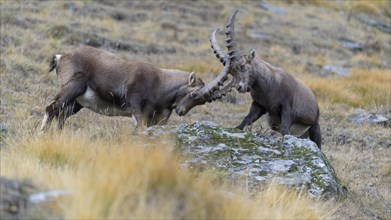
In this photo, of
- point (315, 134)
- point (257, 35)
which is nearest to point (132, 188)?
point (315, 134)

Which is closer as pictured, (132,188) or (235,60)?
(132,188)

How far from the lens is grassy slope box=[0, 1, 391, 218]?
811 centimetres

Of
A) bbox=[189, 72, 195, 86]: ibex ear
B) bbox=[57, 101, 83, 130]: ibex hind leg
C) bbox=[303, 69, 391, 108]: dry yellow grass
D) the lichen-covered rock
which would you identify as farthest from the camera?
bbox=[303, 69, 391, 108]: dry yellow grass

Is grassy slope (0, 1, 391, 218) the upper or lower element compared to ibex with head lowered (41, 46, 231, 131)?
lower

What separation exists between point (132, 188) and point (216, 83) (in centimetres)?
535

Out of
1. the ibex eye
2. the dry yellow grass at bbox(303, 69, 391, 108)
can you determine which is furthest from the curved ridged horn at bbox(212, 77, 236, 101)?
the dry yellow grass at bbox(303, 69, 391, 108)

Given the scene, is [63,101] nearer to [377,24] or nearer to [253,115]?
[253,115]

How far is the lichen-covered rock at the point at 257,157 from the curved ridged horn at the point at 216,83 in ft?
5.83

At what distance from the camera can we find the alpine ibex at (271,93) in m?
9.86

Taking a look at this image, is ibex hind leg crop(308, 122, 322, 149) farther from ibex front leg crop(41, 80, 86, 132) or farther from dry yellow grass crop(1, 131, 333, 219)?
dry yellow grass crop(1, 131, 333, 219)

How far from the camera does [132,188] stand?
449cm

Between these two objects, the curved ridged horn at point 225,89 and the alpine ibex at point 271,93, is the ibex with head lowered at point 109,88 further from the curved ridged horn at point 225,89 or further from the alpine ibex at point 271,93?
the alpine ibex at point 271,93

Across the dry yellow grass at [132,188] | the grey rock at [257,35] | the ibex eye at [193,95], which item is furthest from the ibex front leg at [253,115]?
the grey rock at [257,35]

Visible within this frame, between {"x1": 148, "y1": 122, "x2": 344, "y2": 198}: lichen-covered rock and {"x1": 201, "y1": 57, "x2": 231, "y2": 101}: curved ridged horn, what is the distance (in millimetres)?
1778
